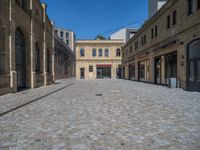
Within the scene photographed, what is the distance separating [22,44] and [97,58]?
3075cm

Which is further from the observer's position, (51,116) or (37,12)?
(37,12)

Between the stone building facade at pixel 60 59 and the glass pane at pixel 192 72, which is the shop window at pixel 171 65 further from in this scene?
the stone building facade at pixel 60 59

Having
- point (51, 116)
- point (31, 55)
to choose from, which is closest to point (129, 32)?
point (31, 55)

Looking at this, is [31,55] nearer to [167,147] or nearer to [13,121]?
[13,121]

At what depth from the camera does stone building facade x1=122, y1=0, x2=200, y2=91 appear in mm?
13070

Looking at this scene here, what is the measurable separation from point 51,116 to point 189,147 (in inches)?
175

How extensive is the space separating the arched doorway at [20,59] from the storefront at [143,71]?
16.5m

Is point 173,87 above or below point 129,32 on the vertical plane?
below

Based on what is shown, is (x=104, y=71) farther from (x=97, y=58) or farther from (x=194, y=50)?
(x=194, y=50)

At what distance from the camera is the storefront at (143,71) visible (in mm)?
24359

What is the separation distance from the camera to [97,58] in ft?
151

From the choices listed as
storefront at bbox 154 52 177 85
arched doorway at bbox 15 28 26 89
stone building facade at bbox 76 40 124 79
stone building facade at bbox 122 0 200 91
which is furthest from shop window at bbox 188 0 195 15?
stone building facade at bbox 76 40 124 79

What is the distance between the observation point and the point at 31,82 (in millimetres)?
16547

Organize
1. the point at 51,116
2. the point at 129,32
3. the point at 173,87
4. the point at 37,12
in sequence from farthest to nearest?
1. the point at 129,32
2. the point at 37,12
3. the point at 173,87
4. the point at 51,116
